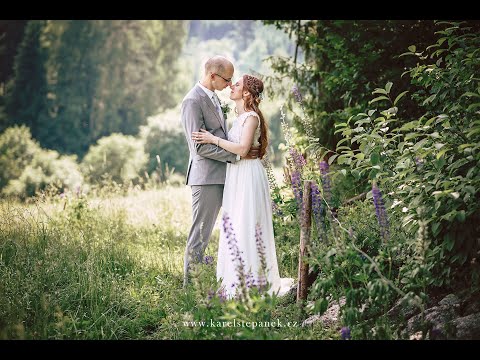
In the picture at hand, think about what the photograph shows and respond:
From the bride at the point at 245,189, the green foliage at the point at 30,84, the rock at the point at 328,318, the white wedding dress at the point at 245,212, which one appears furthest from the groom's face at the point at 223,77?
the green foliage at the point at 30,84

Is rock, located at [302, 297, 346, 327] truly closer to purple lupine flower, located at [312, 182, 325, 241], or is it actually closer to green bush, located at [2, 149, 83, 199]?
purple lupine flower, located at [312, 182, 325, 241]

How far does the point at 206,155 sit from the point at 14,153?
1368 centimetres

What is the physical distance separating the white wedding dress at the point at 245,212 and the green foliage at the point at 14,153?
13.3 metres

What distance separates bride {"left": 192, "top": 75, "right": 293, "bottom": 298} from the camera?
4691 mm

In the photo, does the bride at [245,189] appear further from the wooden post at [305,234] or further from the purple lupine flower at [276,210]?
the purple lupine flower at [276,210]

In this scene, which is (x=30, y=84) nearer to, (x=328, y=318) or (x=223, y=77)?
(x=223, y=77)

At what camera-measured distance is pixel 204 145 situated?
4.78m

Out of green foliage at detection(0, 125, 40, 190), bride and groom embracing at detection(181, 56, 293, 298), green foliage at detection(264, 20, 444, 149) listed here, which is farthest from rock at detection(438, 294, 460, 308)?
green foliage at detection(0, 125, 40, 190)

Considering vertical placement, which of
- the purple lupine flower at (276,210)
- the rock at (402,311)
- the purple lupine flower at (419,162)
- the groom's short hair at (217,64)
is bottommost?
the rock at (402,311)

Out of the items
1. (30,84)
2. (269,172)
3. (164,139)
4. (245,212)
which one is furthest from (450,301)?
(30,84)

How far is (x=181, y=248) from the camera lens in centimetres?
655

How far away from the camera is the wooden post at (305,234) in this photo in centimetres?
415

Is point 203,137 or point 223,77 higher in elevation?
point 223,77
